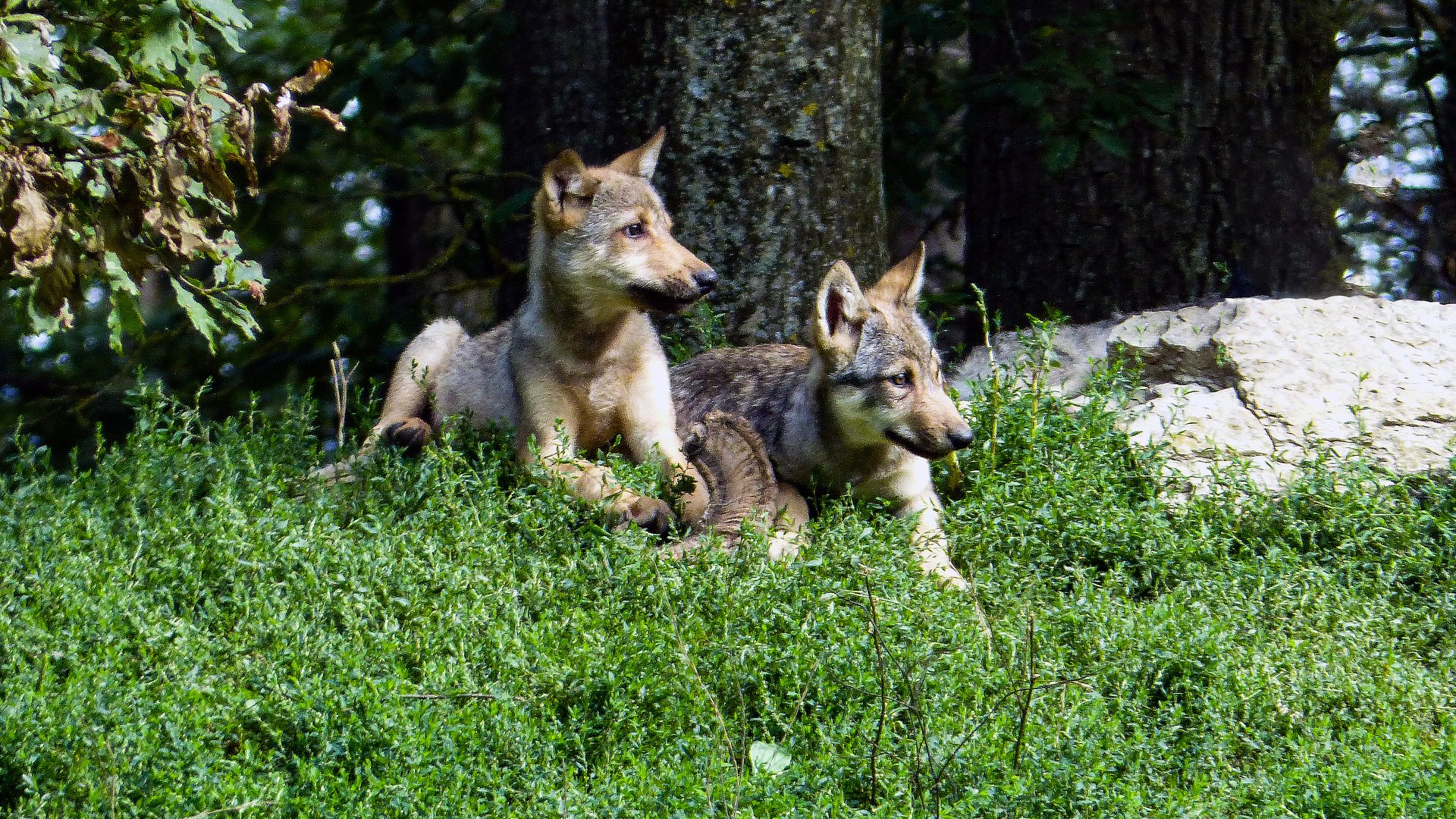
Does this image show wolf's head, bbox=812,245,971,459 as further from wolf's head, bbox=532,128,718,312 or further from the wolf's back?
wolf's head, bbox=532,128,718,312

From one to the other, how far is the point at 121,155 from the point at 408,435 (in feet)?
8.75

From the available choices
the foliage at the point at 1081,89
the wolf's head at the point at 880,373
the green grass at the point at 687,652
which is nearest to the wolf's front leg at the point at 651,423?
the green grass at the point at 687,652

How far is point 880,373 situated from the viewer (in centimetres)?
636

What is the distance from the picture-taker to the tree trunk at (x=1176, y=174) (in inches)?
361

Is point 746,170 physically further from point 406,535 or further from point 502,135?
point 502,135

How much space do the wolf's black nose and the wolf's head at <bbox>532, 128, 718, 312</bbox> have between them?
4.46 ft

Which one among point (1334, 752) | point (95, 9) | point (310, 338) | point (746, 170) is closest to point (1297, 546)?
point (1334, 752)

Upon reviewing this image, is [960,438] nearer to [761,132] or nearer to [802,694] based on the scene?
[802,694]

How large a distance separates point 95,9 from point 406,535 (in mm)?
2277

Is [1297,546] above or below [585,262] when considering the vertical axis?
below

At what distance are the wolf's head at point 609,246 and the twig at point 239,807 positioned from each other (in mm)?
3252

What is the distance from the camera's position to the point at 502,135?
12.5 metres

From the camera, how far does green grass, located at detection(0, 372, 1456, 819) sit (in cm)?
410

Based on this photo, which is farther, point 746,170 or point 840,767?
point 746,170
